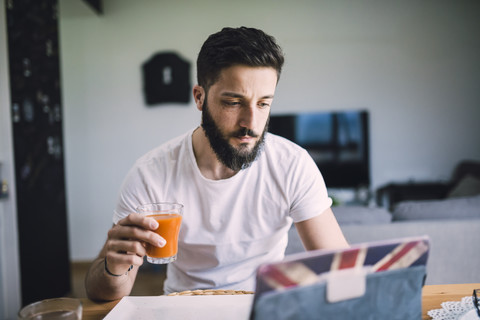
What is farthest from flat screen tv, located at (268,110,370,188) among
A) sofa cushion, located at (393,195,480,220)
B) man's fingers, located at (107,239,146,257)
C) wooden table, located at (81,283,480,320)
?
man's fingers, located at (107,239,146,257)

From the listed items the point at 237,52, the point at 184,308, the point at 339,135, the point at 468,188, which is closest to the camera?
the point at 184,308

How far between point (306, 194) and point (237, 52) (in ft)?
1.70

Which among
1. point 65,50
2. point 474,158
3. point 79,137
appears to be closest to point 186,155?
point 79,137

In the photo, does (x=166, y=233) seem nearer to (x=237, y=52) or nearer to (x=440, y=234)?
(x=237, y=52)

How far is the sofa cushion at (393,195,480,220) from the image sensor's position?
1.86m

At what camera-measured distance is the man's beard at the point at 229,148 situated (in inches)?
44.9

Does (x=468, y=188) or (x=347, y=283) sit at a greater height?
(x=347, y=283)

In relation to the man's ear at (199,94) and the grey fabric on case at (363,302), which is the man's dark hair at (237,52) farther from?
the grey fabric on case at (363,302)

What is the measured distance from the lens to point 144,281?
11.2 feet

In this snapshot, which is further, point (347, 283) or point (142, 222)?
point (142, 222)

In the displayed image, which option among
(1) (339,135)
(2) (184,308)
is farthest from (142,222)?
(1) (339,135)

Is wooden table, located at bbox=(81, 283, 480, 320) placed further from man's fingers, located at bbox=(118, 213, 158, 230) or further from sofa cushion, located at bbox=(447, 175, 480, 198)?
sofa cushion, located at bbox=(447, 175, 480, 198)

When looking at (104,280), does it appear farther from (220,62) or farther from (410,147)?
(410,147)

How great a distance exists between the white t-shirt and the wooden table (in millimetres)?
356
